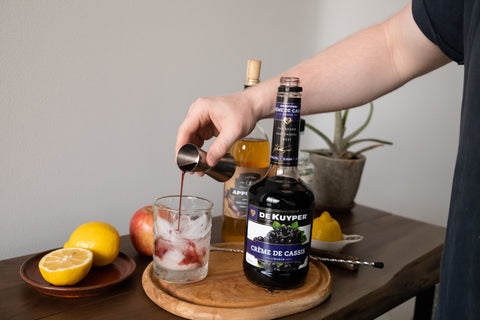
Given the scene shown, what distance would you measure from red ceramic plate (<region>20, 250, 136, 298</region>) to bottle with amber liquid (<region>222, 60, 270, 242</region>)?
27 cm

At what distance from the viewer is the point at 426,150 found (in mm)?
2416

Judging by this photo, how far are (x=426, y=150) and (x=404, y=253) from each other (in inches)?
57.0


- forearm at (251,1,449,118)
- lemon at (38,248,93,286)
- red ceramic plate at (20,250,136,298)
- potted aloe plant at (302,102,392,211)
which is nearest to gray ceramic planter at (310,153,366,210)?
potted aloe plant at (302,102,392,211)

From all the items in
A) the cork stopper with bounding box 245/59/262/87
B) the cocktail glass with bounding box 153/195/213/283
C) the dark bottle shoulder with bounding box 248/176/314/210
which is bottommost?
the cocktail glass with bounding box 153/195/213/283

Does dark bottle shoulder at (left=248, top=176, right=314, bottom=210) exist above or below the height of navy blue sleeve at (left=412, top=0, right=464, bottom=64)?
below

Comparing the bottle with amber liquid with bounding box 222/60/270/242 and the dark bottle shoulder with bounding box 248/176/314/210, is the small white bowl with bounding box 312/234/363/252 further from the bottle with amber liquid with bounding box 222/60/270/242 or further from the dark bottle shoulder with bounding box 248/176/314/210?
the dark bottle shoulder with bounding box 248/176/314/210

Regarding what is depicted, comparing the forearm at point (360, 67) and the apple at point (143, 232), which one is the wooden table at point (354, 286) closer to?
the apple at point (143, 232)

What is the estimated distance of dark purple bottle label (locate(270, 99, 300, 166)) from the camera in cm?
74

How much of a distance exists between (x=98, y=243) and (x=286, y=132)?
0.45 m

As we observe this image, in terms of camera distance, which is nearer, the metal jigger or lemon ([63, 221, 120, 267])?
the metal jigger

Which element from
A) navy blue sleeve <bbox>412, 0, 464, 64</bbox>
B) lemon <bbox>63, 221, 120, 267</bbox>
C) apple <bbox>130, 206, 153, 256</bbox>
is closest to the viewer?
navy blue sleeve <bbox>412, 0, 464, 64</bbox>

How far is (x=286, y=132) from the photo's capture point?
0.74 m

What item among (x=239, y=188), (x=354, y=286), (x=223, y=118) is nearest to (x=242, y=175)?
(x=239, y=188)

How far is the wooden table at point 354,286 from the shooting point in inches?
30.1
